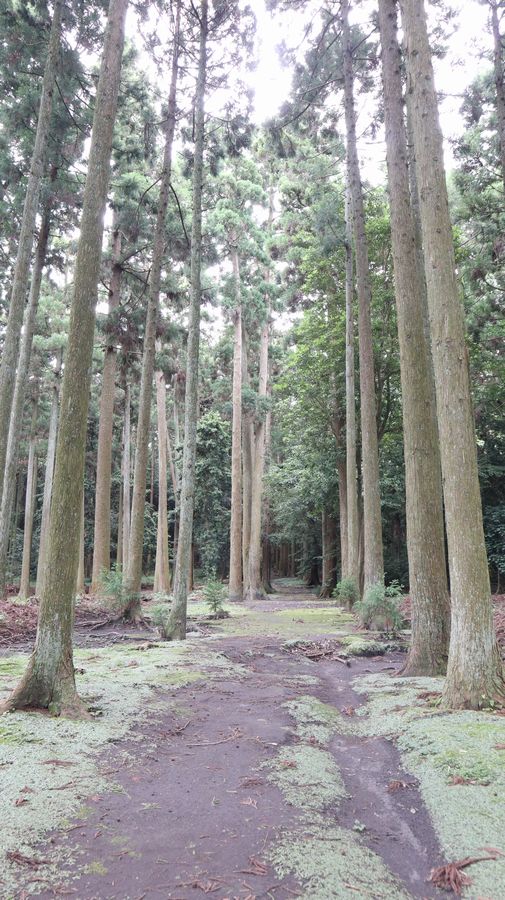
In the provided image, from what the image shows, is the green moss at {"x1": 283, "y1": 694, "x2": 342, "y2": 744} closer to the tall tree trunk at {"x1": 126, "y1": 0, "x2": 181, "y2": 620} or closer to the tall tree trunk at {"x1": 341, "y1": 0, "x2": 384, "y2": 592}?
the tall tree trunk at {"x1": 126, "y1": 0, "x2": 181, "y2": 620}

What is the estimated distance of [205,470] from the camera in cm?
2767

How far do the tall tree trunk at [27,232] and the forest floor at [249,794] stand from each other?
21.6 ft

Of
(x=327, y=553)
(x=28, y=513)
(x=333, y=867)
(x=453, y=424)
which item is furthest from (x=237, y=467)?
(x=333, y=867)

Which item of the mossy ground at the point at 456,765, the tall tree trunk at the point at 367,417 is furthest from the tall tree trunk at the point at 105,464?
the mossy ground at the point at 456,765

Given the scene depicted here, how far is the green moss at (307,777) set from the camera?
3170mm

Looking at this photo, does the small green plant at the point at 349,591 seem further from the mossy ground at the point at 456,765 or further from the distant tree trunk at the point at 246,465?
the mossy ground at the point at 456,765

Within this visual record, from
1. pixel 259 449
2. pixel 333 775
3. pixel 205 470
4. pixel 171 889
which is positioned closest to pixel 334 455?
pixel 259 449

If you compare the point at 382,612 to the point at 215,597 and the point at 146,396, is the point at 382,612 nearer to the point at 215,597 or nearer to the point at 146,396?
the point at 215,597

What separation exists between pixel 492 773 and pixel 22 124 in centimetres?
1468

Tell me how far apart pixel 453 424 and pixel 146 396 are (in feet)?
25.7

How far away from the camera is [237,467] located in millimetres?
21031

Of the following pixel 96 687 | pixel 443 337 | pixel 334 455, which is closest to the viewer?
pixel 443 337

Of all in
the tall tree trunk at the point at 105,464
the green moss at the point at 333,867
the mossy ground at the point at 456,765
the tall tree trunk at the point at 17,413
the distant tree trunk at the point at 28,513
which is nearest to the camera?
the green moss at the point at 333,867

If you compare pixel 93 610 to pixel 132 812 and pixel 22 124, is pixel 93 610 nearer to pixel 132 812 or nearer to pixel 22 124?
pixel 132 812
